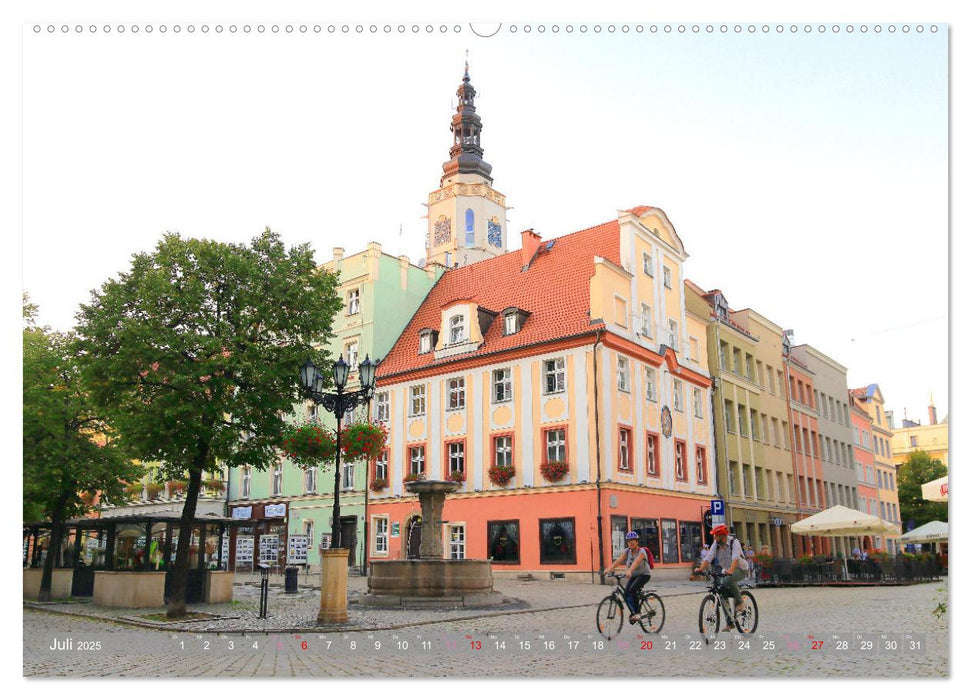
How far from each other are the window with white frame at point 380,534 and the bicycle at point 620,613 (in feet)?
77.9

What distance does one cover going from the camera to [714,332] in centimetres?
3778

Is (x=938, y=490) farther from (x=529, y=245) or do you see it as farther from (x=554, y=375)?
(x=529, y=245)

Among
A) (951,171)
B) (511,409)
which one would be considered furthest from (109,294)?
(511,409)

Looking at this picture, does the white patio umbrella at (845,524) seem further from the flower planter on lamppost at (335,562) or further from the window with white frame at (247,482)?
the window with white frame at (247,482)

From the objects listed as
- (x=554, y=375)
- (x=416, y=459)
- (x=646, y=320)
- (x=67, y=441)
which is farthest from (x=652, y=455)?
(x=67, y=441)

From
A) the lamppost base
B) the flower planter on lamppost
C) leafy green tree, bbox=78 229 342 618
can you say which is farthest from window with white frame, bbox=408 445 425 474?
the lamppost base

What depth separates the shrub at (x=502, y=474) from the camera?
30.7 meters

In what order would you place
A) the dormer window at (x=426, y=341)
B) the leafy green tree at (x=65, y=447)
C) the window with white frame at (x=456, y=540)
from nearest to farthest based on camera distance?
the leafy green tree at (x=65, y=447) → the window with white frame at (x=456, y=540) → the dormer window at (x=426, y=341)

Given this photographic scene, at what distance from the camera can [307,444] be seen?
59.4 ft

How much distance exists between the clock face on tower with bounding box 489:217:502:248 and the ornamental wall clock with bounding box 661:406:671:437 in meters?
34.2

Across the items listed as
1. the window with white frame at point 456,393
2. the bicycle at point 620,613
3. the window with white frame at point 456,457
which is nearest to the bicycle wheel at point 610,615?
the bicycle at point 620,613

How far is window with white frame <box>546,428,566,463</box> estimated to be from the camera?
97.8 ft

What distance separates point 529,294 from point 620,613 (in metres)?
23.0

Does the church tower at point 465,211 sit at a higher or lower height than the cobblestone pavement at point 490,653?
higher
